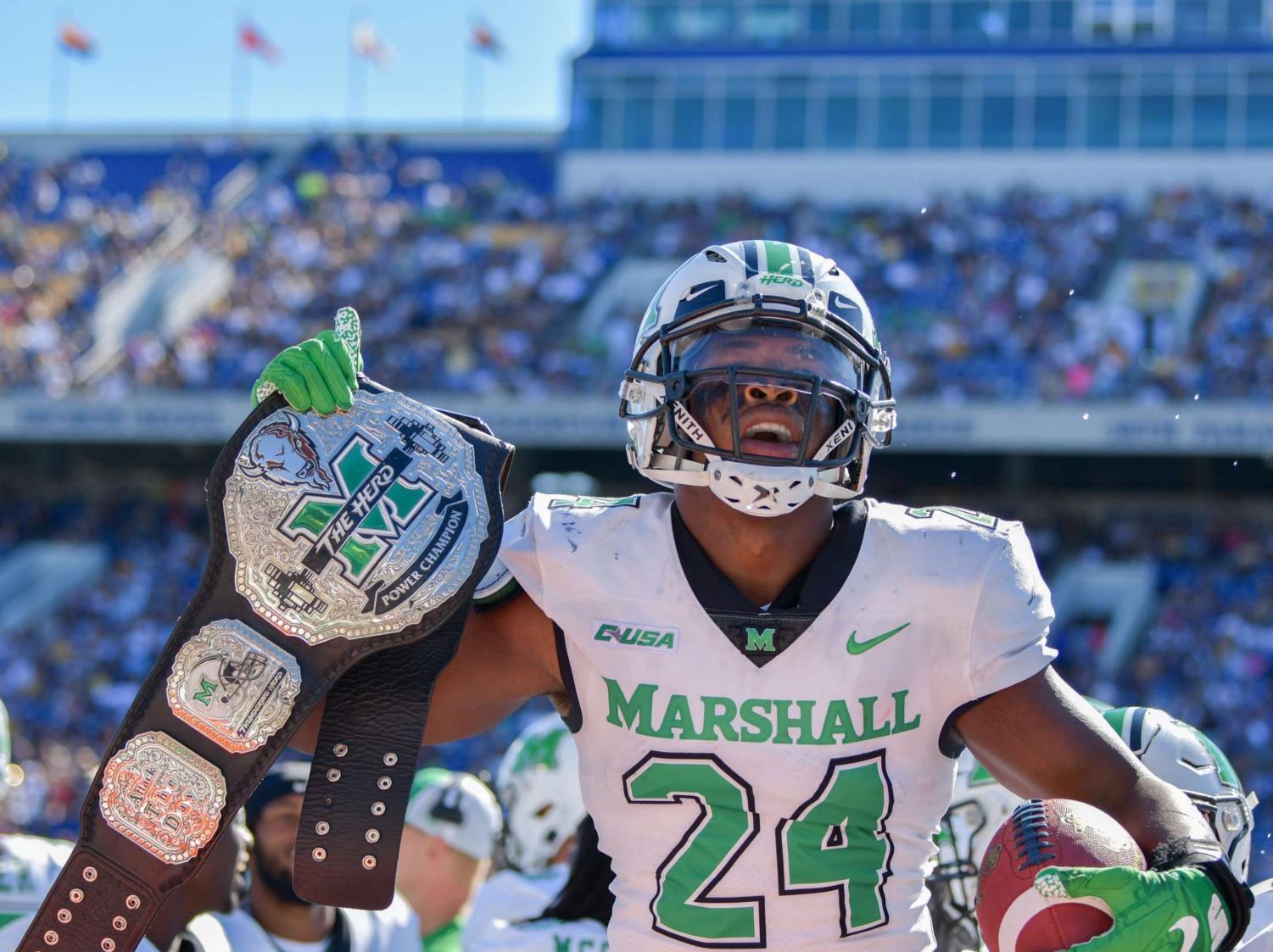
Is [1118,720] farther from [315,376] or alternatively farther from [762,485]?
[315,376]

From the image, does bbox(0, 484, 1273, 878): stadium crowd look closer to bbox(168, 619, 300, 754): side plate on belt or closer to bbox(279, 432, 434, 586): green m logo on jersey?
bbox(279, 432, 434, 586): green m logo on jersey

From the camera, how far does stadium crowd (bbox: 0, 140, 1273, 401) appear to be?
19.5 metres

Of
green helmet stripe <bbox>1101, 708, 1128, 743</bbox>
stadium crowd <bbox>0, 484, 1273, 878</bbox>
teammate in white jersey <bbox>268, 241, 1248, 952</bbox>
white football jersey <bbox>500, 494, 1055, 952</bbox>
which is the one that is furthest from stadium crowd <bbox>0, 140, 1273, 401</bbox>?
white football jersey <bbox>500, 494, 1055, 952</bbox>

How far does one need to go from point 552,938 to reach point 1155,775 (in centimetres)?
138

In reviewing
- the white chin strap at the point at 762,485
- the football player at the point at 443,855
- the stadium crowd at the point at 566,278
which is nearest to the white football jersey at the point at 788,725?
the white chin strap at the point at 762,485

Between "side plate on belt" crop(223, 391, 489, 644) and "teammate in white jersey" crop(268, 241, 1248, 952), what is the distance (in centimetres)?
9

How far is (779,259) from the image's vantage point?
2959mm

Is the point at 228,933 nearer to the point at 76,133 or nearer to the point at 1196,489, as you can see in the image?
the point at 1196,489

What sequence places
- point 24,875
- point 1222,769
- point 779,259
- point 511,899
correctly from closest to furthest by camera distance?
1. point 779,259
2. point 1222,769
3. point 24,875
4. point 511,899

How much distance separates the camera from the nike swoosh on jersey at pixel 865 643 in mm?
2766

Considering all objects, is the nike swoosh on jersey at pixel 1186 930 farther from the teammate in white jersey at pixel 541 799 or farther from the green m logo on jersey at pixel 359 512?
the teammate in white jersey at pixel 541 799

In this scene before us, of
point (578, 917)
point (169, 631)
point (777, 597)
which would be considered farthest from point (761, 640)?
point (169, 631)

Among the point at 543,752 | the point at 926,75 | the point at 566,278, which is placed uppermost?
the point at 926,75

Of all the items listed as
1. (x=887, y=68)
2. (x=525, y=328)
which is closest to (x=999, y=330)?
(x=525, y=328)
